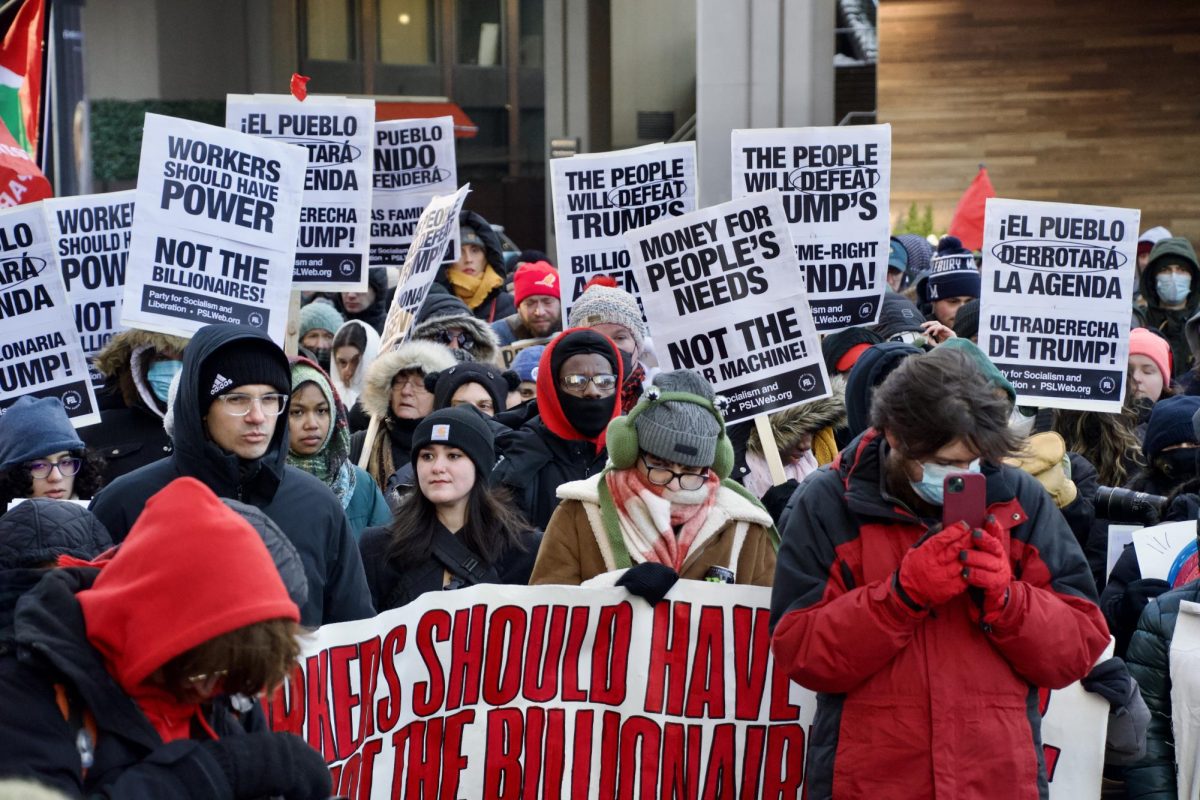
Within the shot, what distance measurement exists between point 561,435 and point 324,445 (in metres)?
0.80

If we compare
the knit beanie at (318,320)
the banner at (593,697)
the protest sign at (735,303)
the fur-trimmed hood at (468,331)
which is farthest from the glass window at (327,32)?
the banner at (593,697)

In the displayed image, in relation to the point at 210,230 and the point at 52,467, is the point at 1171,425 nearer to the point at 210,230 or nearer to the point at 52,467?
the point at 210,230

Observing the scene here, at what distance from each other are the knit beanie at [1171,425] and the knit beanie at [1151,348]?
1.81m

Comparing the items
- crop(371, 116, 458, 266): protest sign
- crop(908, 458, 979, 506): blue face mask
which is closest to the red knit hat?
crop(371, 116, 458, 266): protest sign

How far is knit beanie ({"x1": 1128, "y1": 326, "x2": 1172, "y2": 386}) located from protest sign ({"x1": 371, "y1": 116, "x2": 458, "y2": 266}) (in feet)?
13.0

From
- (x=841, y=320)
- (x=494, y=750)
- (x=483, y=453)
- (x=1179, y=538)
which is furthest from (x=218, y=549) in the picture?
(x=841, y=320)

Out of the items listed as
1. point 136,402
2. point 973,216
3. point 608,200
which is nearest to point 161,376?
point 136,402

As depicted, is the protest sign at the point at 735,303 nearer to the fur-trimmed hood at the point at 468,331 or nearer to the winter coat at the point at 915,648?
the fur-trimmed hood at the point at 468,331

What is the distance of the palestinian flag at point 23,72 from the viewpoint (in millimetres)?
8945

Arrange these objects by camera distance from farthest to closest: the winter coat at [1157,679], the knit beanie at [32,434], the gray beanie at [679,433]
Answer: the knit beanie at [32,434] → the gray beanie at [679,433] → the winter coat at [1157,679]

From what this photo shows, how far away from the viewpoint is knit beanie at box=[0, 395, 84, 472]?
5277 millimetres

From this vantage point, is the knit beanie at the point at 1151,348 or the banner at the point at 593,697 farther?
the knit beanie at the point at 1151,348

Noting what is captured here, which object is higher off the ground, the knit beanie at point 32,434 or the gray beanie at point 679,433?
the gray beanie at point 679,433

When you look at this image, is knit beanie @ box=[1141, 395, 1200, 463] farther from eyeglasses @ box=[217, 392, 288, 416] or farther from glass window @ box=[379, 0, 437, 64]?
glass window @ box=[379, 0, 437, 64]
